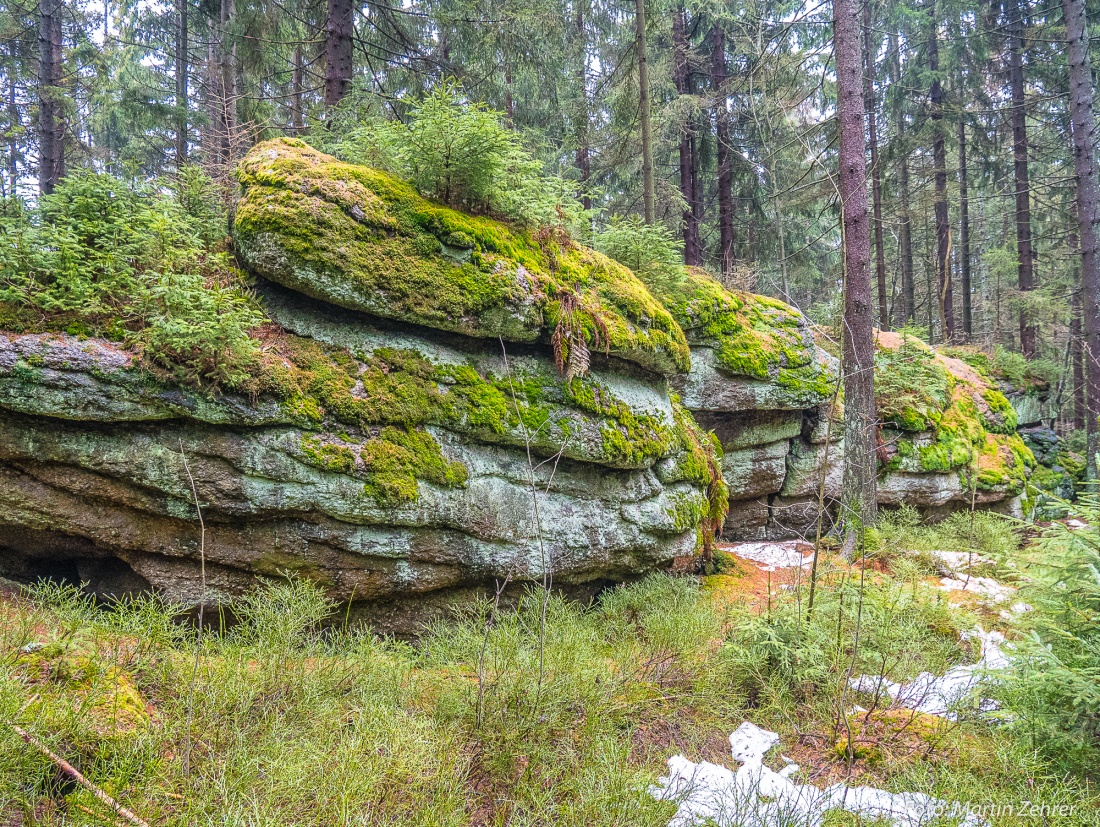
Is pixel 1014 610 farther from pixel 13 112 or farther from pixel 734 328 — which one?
pixel 13 112

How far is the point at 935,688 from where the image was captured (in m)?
3.74

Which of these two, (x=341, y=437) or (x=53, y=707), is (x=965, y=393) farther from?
(x=53, y=707)

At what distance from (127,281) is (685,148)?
13.5 meters

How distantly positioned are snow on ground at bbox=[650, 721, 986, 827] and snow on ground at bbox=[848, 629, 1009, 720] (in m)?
0.92

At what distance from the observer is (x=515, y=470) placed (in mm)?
4898

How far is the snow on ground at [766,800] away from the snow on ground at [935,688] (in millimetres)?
920

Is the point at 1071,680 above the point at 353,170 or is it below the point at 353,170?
below

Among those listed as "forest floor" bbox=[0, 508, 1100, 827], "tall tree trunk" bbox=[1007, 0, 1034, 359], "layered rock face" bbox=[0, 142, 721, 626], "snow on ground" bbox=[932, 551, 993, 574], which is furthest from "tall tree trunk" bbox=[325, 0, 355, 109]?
"tall tree trunk" bbox=[1007, 0, 1034, 359]

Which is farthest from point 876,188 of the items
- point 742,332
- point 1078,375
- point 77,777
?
point 77,777

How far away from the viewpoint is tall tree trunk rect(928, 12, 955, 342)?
15.6 m

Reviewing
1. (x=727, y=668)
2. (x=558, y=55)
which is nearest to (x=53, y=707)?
(x=727, y=668)

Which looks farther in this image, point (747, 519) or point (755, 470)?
point (747, 519)

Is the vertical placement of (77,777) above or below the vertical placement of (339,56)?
below

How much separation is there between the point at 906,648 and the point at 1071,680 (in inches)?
49.0
